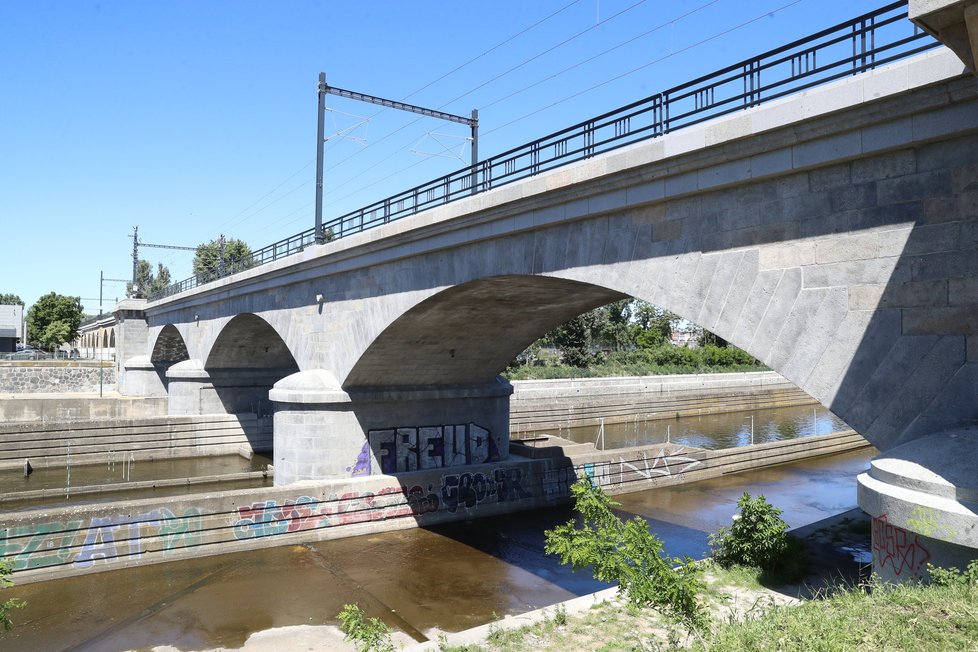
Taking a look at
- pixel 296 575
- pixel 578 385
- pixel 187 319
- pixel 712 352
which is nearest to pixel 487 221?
pixel 296 575

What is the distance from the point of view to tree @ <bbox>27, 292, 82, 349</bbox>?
81.4 metres

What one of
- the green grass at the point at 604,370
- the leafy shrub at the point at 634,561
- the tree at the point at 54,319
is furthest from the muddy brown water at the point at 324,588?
the tree at the point at 54,319

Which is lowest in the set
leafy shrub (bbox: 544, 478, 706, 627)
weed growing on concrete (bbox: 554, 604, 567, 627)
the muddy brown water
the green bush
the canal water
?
the muddy brown water

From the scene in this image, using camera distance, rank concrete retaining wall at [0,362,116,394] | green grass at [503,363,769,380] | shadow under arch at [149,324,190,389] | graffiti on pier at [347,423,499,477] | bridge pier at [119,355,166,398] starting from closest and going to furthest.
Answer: graffiti on pier at [347,423,499,477] < shadow under arch at [149,324,190,389] < bridge pier at [119,355,166,398] < concrete retaining wall at [0,362,116,394] < green grass at [503,363,769,380]

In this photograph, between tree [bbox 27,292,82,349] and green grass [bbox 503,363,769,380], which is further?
tree [bbox 27,292,82,349]

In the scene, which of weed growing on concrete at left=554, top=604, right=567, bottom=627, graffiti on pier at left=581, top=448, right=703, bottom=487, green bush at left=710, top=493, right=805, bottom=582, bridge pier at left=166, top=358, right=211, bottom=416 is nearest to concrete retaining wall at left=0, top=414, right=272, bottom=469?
bridge pier at left=166, top=358, right=211, bottom=416

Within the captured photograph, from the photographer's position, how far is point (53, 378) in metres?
49.3

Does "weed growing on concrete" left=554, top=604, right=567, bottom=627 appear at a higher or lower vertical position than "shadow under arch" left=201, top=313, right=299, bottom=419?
lower

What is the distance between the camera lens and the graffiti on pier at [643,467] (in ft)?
77.3

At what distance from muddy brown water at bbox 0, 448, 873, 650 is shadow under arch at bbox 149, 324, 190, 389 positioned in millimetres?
28584

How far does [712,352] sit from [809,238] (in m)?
62.9

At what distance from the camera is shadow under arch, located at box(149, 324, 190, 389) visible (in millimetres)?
42647

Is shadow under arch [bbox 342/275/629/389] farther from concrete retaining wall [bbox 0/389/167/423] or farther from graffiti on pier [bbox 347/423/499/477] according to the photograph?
concrete retaining wall [bbox 0/389/167/423]

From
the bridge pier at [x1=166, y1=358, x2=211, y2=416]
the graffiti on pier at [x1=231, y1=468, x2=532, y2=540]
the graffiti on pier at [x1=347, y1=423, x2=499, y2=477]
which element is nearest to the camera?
the graffiti on pier at [x1=231, y1=468, x2=532, y2=540]
